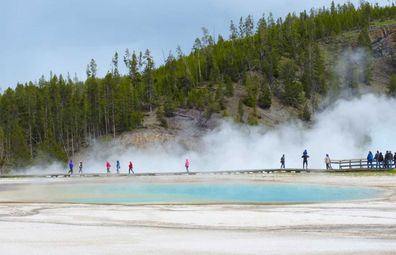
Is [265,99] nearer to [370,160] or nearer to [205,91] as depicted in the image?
[205,91]

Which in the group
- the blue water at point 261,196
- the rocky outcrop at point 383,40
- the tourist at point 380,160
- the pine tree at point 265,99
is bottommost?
the blue water at point 261,196

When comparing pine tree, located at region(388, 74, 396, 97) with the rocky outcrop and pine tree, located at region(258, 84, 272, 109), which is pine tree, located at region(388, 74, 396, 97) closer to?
the rocky outcrop


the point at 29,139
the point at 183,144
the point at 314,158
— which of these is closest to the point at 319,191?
the point at 314,158

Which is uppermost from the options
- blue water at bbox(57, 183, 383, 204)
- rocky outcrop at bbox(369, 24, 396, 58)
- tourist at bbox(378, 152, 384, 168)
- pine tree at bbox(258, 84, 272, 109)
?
rocky outcrop at bbox(369, 24, 396, 58)

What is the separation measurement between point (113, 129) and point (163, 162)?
19.6 meters

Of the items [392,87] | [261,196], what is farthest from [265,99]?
[261,196]

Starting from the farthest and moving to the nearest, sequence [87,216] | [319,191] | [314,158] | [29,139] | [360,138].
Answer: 1. [29,139]
2. [360,138]
3. [314,158]
4. [319,191]
5. [87,216]

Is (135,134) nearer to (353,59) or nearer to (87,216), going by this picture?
(353,59)

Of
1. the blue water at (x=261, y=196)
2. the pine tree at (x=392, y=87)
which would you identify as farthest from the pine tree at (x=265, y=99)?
the blue water at (x=261, y=196)

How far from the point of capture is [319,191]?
28.9m

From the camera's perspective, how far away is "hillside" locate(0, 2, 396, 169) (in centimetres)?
9200

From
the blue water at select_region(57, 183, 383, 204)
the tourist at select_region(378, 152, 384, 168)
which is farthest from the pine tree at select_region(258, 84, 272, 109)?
the blue water at select_region(57, 183, 383, 204)

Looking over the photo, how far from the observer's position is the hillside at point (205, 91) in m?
92.0

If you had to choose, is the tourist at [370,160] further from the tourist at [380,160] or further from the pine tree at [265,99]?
the pine tree at [265,99]
